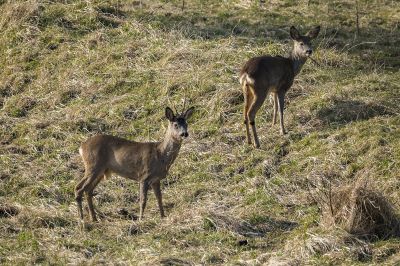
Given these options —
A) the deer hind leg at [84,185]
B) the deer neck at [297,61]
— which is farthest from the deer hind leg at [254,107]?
the deer hind leg at [84,185]

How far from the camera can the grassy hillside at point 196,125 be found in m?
11.2

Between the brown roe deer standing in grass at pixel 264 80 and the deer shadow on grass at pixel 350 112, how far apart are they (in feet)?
2.36

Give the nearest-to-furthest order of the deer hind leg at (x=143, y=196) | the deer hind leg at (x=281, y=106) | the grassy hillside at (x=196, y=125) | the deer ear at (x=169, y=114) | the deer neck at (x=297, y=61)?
the grassy hillside at (x=196, y=125), the deer hind leg at (x=143, y=196), the deer ear at (x=169, y=114), the deer hind leg at (x=281, y=106), the deer neck at (x=297, y=61)

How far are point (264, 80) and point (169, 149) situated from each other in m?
2.62

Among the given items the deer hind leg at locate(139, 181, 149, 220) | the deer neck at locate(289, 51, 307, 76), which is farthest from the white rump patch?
the deer hind leg at locate(139, 181, 149, 220)

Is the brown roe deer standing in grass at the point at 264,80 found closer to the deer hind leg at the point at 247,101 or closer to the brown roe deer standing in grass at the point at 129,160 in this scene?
the deer hind leg at the point at 247,101

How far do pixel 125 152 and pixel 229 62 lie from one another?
488cm

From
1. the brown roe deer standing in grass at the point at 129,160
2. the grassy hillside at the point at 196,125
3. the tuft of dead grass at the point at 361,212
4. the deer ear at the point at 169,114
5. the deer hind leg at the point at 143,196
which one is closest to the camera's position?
the tuft of dead grass at the point at 361,212

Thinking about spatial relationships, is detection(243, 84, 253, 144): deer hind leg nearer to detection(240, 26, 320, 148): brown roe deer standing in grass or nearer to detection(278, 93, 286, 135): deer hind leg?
detection(240, 26, 320, 148): brown roe deer standing in grass

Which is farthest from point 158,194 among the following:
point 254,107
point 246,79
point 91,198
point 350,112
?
point 350,112

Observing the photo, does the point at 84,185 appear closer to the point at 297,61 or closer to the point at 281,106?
the point at 281,106

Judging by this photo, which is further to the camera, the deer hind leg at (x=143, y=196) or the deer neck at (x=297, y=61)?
the deer neck at (x=297, y=61)

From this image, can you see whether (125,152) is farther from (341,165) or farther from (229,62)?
(229,62)

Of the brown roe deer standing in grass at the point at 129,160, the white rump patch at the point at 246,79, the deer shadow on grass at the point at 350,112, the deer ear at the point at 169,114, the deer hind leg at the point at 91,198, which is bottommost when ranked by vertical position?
the deer hind leg at the point at 91,198
